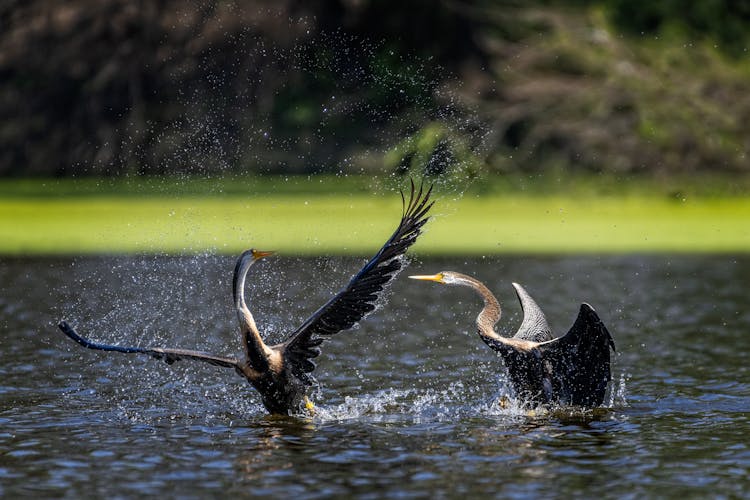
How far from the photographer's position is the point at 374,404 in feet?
34.4

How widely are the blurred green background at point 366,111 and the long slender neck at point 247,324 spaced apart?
1603 centimetres

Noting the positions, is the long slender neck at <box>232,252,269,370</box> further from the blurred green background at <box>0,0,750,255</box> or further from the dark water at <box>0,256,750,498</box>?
the blurred green background at <box>0,0,750,255</box>

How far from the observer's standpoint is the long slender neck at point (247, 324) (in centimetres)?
991

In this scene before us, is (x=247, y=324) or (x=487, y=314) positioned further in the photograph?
(x=487, y=314)

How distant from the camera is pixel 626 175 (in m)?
33.0

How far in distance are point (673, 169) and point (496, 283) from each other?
1322 cm

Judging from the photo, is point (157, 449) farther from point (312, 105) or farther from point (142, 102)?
point (312, 105)

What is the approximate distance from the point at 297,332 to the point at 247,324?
1.16 ft

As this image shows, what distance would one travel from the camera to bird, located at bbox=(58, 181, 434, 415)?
9789 millimetres

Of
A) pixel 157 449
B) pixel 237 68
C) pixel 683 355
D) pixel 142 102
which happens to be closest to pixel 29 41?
pixel 142 102

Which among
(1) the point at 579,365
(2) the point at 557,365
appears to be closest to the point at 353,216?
(2) the point at 557,365

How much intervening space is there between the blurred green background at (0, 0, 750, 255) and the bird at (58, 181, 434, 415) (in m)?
16.0

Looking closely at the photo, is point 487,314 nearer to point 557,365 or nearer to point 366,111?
point 557,365

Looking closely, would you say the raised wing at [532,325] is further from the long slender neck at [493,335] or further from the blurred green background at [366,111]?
the blurred green background at [366,111]
